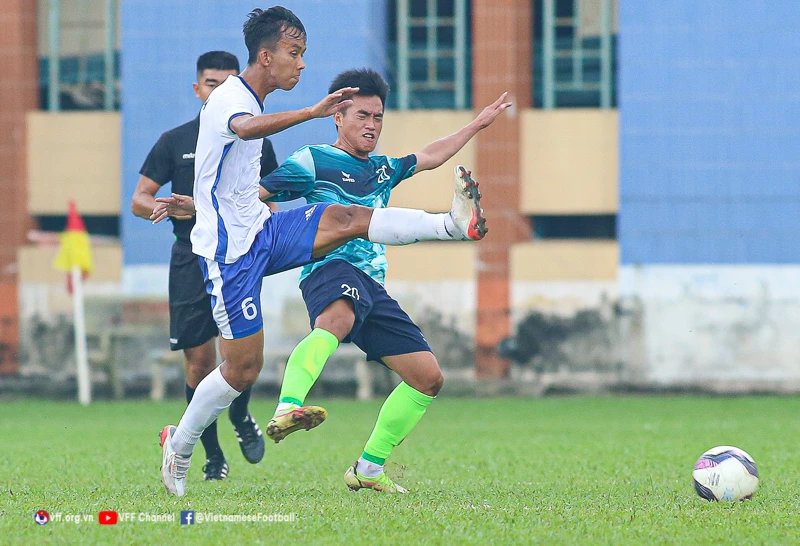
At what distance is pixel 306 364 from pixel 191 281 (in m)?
1.88

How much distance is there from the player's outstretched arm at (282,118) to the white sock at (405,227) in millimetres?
589

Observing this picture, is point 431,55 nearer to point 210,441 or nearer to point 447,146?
point 447,146

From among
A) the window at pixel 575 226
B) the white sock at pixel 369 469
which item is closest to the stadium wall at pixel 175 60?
the window at pixel 575 226

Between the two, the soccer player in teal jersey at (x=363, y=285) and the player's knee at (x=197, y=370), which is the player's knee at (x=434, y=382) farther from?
the player's knee at (x=197, y=370)

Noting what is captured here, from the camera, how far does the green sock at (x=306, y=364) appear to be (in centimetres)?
586

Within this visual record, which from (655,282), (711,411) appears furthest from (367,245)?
(655,282)

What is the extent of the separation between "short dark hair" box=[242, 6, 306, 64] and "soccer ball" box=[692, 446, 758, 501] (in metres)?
2.96

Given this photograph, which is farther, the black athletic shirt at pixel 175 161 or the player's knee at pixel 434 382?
the black athletic shirt at pixel 175 161

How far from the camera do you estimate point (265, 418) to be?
1466cm

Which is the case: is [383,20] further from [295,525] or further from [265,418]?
[295,525]

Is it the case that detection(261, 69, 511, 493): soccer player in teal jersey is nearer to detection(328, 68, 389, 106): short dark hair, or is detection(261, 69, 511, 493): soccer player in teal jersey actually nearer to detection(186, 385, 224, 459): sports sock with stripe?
detection(328, 68, 389, 106): short dark hair

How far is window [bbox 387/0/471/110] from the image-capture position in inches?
768

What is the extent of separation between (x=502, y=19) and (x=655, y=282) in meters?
4.54

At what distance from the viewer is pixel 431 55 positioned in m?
19.6
